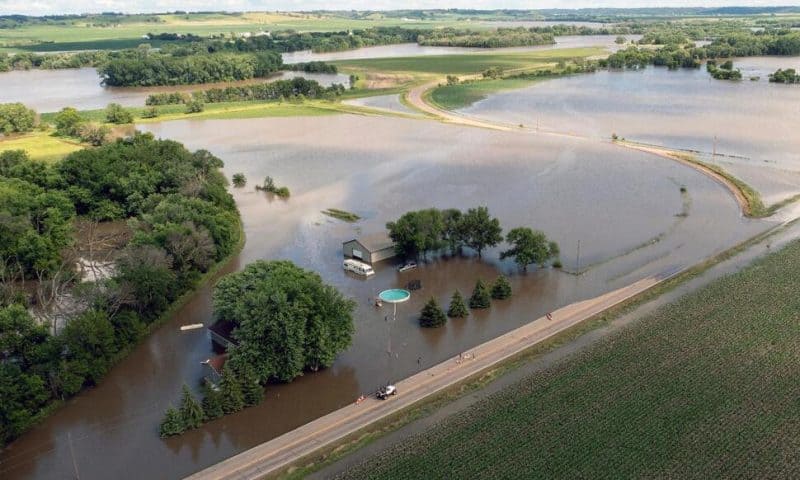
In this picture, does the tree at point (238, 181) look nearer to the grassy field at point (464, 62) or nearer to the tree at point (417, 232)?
the tree at point (417, 232)

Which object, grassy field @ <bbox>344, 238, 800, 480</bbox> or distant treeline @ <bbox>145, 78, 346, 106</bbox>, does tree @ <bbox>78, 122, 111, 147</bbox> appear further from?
grassy field @ <bbox>344, 238, 800, 480</bbox>

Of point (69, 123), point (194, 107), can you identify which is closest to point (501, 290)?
point (69, 123)

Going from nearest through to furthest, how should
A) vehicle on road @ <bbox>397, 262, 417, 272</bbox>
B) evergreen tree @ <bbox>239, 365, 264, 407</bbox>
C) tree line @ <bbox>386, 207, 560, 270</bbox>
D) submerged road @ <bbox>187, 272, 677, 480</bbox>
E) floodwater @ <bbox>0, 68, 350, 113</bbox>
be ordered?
submerged road @ <bbox>187, 272, 677, 480</bbox> → evergreen tree @ <bbox>239, 365, 264, 407</bbox> → tree line @ <bbox>386, 207, 560, 270</bbox> → vehicle on road @ <bbox>397, 262, 417, 272</bbox> → floodwater @ <bbox>0, 68, 350, 113</bbox>

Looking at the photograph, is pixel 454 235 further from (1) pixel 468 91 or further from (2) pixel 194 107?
(1) pixel 468 91

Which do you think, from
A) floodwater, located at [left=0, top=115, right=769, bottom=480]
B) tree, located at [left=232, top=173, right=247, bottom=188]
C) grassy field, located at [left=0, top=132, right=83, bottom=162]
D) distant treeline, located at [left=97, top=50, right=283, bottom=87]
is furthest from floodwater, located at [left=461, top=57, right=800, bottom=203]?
distant treeline, located at [left=97, top=50, right=283, bottom=87]

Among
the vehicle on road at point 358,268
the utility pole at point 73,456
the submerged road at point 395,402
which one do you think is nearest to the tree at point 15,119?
the vehicle on road at point 358,268

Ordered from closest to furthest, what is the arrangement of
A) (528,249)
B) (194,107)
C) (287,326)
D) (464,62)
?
(287,326) → (528,249) → (194,107) → (464,62)
